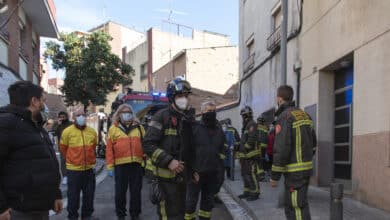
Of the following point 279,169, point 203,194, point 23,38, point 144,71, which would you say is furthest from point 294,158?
point 144,71

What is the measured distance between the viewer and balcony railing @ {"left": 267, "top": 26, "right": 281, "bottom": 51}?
13.5 metres

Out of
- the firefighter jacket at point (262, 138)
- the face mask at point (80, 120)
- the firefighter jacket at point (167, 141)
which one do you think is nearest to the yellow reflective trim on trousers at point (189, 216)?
the firefighter jacket at point (167, 141)

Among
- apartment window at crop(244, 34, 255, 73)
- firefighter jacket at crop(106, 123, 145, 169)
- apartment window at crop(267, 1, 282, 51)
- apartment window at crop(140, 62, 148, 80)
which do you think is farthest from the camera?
apartment window at crop(140, 62, 148, 80)

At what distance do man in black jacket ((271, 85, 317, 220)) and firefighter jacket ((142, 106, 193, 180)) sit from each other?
3.47 ft

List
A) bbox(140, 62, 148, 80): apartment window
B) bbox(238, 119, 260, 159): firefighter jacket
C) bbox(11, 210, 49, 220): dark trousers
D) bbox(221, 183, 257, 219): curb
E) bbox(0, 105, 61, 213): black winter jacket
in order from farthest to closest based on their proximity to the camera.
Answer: bbox(140, 62, 148, 80): apartment window → bbox(238, 119, 260, 159): firefighter jacket → bbox(221, 183, 257, 219): curb → bbox(11, 210, 49, 220): dark trousers → bbox(0, 105, 61, 213): black winter jacket

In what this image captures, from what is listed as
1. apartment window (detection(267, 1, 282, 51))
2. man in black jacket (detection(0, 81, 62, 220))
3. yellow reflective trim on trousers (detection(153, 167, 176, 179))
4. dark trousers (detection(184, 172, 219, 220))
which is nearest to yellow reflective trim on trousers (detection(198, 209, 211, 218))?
dark trousers (detection(184, 172, 219, 220))

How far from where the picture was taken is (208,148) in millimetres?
5762

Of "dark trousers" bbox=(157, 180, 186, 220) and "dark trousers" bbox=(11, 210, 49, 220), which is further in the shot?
"dark trousers" bbox=(157, 180, 186, 220)

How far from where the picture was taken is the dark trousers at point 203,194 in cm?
559

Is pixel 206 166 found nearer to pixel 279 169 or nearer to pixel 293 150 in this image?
pixel 279 169

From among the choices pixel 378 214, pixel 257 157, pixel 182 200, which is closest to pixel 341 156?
pixel 257 157

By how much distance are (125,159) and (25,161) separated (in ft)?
11.4

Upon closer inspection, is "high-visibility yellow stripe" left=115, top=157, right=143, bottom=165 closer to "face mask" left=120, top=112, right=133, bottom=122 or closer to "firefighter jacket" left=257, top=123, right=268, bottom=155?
"face mask" left=120, top=112, right=133, bottom=122

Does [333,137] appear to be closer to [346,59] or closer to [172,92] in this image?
[346,59]
